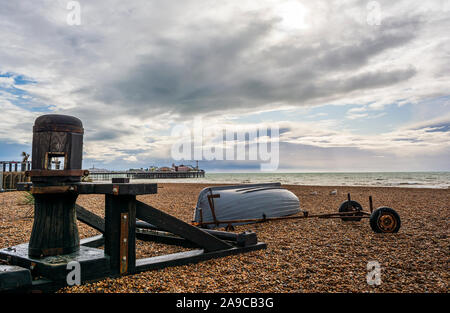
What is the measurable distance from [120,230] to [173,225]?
705 mm

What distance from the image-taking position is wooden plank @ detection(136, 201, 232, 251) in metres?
3.67

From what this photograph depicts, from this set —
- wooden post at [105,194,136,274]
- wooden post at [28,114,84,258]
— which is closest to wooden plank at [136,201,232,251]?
wooden post at [105,194,136,274]

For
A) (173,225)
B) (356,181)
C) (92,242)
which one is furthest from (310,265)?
(356,181)

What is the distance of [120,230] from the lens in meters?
3.46

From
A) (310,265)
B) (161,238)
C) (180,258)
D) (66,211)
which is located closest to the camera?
(66,211)

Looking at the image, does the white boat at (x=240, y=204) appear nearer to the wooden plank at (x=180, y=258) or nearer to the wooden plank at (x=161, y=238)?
the wooden plank at (x=161, y=238)

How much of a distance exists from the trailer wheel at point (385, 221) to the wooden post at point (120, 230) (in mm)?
5550

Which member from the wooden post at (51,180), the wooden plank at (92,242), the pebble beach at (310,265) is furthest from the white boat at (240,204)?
the wooden post at (51,180)

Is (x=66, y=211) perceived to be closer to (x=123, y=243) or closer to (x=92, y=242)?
(x=123, y=243)

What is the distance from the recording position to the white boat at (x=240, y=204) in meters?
7.30
